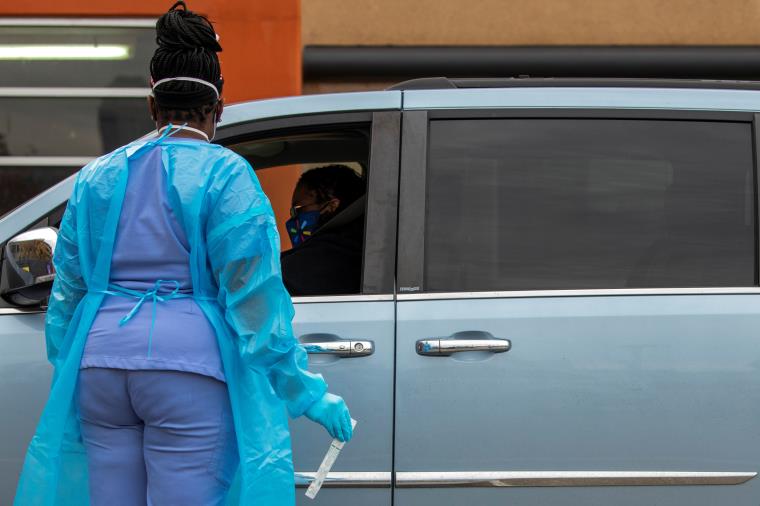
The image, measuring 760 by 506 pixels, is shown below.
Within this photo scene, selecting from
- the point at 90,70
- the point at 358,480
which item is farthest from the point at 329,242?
the point at 90,70

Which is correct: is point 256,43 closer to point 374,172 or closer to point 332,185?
point 332,185

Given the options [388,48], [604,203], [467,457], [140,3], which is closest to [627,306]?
[604,203]

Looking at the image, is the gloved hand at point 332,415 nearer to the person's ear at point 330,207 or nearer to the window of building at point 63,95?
the person's ear at point 330,207

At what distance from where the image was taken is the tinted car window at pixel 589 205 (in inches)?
126

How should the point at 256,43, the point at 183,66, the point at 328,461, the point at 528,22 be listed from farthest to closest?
1. the point at 528,22
2. the point at 256,43
3. the point at 328,461
4. the point at 183,66

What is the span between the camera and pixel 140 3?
7.67 meters

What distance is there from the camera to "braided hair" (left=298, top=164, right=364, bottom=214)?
3811 millimetres

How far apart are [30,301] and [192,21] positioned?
3.45ft

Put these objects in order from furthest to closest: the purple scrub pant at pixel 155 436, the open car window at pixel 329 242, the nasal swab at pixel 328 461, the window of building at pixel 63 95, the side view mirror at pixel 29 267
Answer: the window of building at pixel 63 95
the open car window at pixel 329 242
the side view mirror at pixel 29 267
the nasal swab at pixel 328 461
the purple scrub pant at pixel 155 436

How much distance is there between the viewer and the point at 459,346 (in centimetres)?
309

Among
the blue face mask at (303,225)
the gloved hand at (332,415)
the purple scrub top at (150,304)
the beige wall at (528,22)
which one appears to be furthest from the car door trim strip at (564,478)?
the beige wall at (528,22)

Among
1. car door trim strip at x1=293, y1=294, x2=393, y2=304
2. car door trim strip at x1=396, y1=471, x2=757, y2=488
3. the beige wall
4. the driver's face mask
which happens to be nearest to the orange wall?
the beige wall

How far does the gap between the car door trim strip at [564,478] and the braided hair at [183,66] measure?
3.97 ft

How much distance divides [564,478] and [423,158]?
1.04 m
